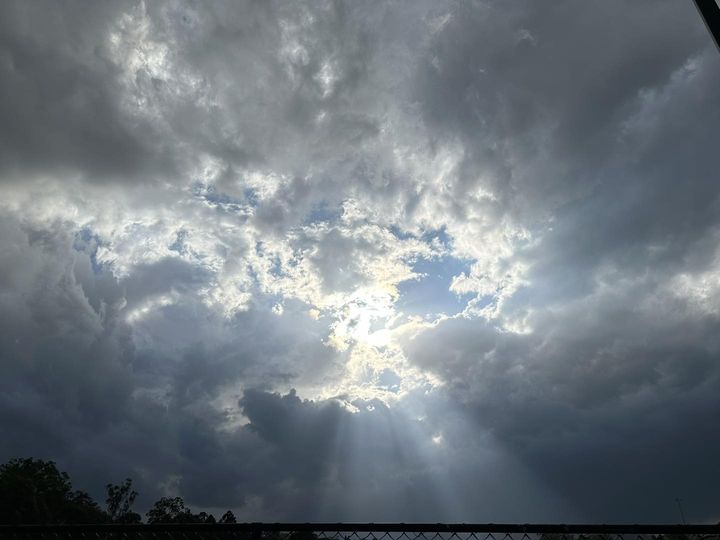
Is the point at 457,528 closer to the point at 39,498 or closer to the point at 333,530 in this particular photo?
the point at 333,530

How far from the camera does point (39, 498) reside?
8900 cm

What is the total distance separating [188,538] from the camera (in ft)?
34.8

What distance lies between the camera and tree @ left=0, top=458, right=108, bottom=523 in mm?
83250

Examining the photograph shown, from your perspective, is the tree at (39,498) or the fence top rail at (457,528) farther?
the tree at (39,498)

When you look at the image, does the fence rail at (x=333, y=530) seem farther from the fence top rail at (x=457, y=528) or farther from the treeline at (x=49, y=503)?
the treeline at (x=49, y=503)

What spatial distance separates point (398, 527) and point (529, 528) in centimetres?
275

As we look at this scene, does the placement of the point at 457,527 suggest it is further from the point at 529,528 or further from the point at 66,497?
the point at 66,497

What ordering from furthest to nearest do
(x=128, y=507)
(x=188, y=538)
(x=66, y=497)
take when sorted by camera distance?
(x=128, y=507), (x=66, y=497), (x=188, y=538)

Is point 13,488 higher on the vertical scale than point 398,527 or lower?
higher

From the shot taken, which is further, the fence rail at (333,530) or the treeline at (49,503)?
the treeline at (49,503)

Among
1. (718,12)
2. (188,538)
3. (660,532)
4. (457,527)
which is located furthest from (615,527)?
(188,538)

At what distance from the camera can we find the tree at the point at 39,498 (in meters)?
83.2

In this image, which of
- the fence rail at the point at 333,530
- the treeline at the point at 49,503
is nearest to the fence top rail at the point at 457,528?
the fence rail at the point at 333,530

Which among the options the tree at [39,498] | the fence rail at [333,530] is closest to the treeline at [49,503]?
the tree at [39,498]
